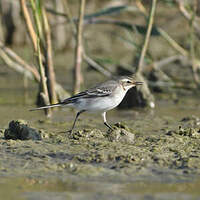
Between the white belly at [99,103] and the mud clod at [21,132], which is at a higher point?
the white belly at [99,103]

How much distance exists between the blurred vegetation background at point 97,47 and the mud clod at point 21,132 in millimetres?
1562

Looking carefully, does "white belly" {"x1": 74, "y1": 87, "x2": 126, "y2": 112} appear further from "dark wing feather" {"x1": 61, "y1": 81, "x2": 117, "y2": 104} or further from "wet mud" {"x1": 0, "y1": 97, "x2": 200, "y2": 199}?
"wet mud" {"x1": 0, "y1": 97, "x2": 200, "y2": 199}

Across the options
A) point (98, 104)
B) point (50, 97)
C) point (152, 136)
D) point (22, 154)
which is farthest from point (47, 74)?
point (22, 154)

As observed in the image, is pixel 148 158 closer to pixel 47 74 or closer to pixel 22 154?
pixel 22 154

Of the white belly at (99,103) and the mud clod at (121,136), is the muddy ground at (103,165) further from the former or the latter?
the white belly at (99,103)

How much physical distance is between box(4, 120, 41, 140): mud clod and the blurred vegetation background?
156cm

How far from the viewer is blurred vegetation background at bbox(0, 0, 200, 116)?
33.6 ft

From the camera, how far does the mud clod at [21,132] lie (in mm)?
7902

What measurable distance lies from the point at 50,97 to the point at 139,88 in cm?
202

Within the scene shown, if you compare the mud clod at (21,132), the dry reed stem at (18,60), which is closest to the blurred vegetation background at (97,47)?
the dry reed stem at (18,60)

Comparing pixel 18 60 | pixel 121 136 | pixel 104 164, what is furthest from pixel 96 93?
pixel 18 60

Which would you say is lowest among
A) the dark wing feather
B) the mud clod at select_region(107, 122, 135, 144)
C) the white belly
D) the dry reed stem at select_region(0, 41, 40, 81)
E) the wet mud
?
the wet mud

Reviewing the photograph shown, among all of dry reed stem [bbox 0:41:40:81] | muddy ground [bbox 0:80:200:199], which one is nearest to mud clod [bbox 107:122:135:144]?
muddy ground [bbox 0:80:200:199]

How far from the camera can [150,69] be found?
13.0 metres
